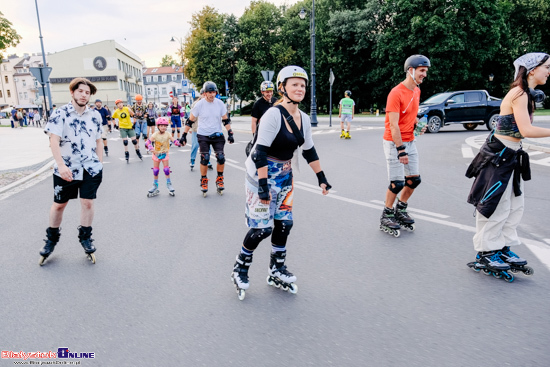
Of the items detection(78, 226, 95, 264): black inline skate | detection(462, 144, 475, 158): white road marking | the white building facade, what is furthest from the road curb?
the white building facade

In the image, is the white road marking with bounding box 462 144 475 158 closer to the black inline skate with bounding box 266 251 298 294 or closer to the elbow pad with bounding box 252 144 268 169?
the black inline skate with bounding box 266 251 298 294

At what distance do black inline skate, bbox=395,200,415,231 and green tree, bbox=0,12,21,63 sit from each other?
43646 mm

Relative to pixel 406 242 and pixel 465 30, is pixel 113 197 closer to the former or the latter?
pixel 406 242

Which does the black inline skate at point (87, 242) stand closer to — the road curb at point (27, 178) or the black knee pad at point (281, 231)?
the black knee pad at point (281, 231)

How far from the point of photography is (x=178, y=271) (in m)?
4.01

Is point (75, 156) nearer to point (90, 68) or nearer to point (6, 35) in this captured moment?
point (6, 35)

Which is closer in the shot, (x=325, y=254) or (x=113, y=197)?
(x=325, y=254)

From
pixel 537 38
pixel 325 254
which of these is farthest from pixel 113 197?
pixel 537 38

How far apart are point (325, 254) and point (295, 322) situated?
4.74 feet

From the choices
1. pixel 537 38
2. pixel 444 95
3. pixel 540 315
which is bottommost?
pixel 540 315

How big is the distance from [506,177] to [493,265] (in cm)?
81

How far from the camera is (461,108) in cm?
1852

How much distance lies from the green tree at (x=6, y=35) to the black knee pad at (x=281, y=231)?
4400 cm

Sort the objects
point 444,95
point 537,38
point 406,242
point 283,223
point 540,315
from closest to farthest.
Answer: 1. point 540,315
2. point 283,223
3. point 406,242
4. point 444,95
5. point 537,38
